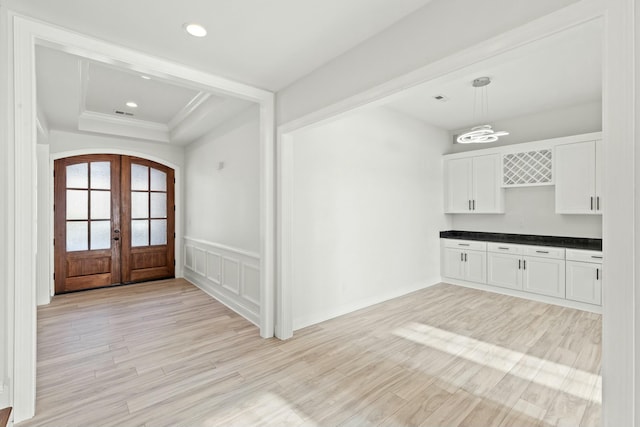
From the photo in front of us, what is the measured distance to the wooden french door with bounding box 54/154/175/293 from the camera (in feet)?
16.5

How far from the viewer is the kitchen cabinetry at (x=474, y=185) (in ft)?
16.7

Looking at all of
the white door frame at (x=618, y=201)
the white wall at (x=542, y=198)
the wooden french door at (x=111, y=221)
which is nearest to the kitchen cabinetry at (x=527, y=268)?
the white wall at (x=542, y=198)

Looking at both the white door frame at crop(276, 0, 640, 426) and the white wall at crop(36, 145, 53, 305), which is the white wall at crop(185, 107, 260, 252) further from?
the white door frame at crop(276, 0, 640, 426)

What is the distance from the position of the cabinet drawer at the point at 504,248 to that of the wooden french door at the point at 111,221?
600 centimetres

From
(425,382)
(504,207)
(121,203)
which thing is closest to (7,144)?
(425,382)

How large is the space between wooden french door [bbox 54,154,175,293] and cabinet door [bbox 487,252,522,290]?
5.97 m

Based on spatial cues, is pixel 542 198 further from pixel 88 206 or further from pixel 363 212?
pixel 88 206

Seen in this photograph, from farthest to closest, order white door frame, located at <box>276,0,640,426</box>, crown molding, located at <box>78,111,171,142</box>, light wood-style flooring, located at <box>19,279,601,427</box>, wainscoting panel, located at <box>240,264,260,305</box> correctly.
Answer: crown molding, located at <box>78,111,171,142</box>
wainscoting panel, located at <box>240,264,260,305</box>
light wood-style flooring, located at <box>19,279,601,427</box>
white door frame, located at <box>276,0,640,426</box>

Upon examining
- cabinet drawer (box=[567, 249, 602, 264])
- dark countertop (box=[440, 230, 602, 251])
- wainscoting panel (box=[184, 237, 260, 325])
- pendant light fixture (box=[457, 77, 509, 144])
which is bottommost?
wainscoting panel (box=[184, 237, 260, 325])

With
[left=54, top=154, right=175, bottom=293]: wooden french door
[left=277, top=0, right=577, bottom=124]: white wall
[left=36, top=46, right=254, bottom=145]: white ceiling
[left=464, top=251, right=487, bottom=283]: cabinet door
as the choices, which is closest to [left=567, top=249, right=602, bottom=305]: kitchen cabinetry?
[left=464, top=251, right=487, bottom=283]: cabinet door

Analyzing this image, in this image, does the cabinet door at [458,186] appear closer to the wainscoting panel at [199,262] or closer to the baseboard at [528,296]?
the baseboard at [528,296]

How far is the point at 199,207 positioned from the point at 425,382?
463 cm

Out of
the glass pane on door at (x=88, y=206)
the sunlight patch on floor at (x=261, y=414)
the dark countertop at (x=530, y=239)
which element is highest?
the glass pane on door at (x=88, y=206)

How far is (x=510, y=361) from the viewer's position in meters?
2.70
